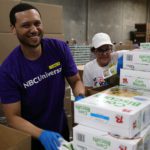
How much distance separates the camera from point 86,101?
992mm

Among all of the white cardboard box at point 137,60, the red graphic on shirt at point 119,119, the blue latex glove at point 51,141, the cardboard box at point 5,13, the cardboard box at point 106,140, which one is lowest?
the blue latex glove at point 51,141

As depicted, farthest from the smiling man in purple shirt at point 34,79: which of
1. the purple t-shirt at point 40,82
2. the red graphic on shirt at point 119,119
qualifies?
the red graphic on shirt at point 119,119

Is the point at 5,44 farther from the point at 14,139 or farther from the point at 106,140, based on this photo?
the point at 106,140

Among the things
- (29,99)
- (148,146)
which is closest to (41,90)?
(29,99)

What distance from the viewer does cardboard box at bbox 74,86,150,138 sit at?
0.86 metres

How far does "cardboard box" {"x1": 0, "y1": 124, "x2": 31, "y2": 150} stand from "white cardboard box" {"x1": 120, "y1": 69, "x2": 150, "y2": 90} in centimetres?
53

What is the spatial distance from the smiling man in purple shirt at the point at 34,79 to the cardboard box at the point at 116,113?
259 millimetres

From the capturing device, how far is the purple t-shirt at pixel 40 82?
1310 millimetres

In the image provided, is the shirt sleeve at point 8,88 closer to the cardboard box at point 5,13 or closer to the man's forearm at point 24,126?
the man's forearm at point 24,126

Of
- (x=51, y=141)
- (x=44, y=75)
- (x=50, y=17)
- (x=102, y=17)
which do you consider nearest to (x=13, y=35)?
(x=50, y=17)

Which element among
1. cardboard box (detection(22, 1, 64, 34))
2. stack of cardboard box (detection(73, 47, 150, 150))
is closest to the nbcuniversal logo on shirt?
stack of cardboard box (detection(73, 47, 150, 150))

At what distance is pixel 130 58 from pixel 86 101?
1.04 feet

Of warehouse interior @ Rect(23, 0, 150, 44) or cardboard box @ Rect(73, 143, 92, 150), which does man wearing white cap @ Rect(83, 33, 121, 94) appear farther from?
warehouse interior @ Rect(23, 0, 150, 44)

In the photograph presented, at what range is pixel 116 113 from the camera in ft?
2.85
